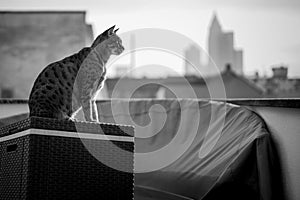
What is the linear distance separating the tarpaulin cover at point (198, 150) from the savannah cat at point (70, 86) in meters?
0.56

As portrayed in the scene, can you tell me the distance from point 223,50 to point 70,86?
625 inches

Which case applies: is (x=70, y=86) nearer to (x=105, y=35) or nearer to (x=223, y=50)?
(x=105, y=35)

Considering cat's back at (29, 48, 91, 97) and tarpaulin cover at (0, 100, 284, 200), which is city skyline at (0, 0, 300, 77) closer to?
tarpaulin cover at (0, 100, 284, 200)

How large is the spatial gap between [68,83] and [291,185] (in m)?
0.98

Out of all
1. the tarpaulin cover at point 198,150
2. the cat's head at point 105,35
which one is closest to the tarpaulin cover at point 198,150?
the tarpaulin cover at point 198,150

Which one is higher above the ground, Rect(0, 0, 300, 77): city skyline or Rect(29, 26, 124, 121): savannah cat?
Rect(0, 0, 300, 77): city skyline

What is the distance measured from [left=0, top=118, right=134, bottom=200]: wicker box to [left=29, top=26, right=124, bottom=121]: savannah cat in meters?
0.17

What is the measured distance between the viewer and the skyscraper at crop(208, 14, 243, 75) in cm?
1238

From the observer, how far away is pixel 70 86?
167 centimetres

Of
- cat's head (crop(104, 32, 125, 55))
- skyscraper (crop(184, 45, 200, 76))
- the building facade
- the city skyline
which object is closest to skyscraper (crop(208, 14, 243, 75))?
the city skyline

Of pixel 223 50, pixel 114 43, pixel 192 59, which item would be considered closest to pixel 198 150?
pixel 114 43

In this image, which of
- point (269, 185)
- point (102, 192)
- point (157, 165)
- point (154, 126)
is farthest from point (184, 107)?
point (102, 192)

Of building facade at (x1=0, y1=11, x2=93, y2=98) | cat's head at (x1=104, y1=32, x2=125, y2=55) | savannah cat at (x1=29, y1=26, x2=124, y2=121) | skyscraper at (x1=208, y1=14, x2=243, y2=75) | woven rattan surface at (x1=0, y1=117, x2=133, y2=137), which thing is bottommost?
woven rattan surface at (x1=0, y1=117, x2=133, y2=137)

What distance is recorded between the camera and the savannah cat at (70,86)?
1.61 metres
